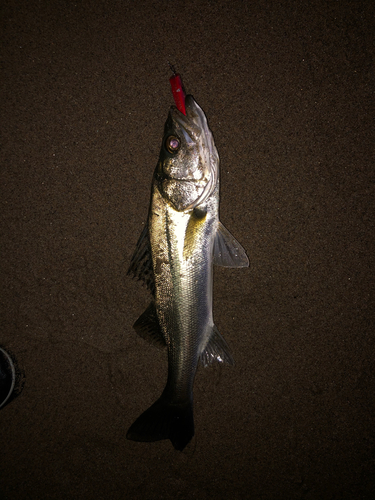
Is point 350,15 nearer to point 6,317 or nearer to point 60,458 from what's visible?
point 6,317

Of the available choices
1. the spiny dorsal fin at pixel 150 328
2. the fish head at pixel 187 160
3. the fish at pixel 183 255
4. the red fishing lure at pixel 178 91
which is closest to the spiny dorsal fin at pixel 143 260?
the fish at pixel 183 255

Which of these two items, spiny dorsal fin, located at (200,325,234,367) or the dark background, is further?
the dark background

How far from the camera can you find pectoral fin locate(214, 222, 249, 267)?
1.68m

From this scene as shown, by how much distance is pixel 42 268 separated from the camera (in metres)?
2.15

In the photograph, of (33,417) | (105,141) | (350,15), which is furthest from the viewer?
(33,417)

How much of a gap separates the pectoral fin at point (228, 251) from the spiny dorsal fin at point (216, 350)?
0.42m

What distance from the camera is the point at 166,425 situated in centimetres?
180

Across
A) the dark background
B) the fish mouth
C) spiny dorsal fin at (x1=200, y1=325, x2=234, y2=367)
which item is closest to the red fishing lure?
the fish mouth

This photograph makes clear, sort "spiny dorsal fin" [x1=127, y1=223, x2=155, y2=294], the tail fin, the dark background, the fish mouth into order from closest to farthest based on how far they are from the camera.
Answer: the fish mouth
"spiny dorsal fin" [x1=127, y1=223, x2=155, y2=294]
the tail fin
the dark background

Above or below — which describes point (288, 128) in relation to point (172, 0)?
below

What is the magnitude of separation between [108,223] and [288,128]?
4.80 feet

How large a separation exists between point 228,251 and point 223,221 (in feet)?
1.25

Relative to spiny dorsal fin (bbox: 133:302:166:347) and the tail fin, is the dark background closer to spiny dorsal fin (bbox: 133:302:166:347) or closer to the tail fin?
the tail fin

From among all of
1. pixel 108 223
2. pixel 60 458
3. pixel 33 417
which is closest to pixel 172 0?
pixel 108 223
